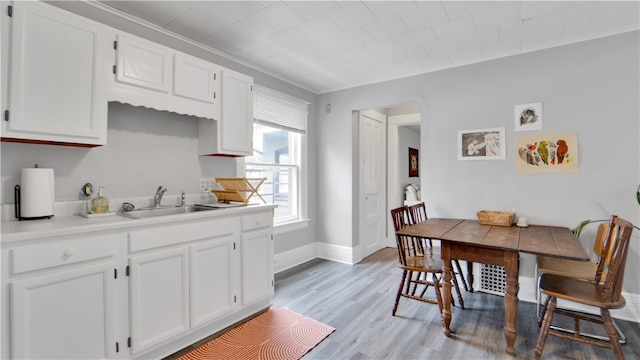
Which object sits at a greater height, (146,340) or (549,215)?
(549,215)

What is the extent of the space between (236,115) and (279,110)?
1008 millimetres

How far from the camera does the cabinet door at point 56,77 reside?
5.50ft

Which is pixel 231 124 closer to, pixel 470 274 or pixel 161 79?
pixel 161 79

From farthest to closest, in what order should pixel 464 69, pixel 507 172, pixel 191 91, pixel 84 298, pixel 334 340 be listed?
pixel 464 69
pixel 507 172
pixel 191 91
pixel 334 340
pixel 84 298

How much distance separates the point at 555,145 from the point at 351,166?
2240 millimetres

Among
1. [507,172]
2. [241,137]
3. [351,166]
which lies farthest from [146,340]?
[507,172]

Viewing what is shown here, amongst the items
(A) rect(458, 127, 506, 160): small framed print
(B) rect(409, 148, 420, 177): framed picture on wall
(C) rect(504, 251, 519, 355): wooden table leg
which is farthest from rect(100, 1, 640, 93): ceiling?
(B) rect(409, 148, 420, 177): framed picture on wall

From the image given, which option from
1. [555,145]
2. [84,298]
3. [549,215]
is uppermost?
[555,145]

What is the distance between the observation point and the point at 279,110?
12.4ft

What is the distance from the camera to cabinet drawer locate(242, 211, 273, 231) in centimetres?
257

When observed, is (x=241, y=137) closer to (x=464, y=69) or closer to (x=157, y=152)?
(x=157, y=152)

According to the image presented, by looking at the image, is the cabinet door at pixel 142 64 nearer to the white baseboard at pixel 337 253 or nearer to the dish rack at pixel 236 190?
the dish rack at pixel 236 190

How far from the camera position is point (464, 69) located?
3334 mm

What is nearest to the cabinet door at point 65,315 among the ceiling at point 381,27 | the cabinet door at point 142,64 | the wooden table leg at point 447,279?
the cabinet door at point 142,64
